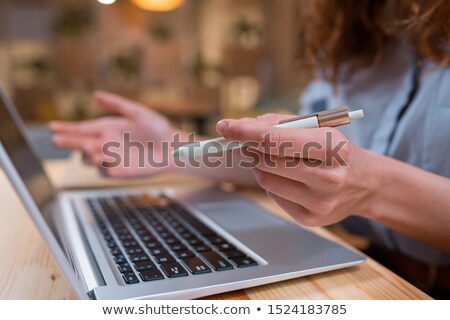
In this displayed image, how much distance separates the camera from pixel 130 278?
0.33 metres

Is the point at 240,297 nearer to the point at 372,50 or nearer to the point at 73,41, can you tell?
the point at 372,50

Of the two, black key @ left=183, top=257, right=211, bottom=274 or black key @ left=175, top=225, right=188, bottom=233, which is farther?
black key @ left=175, top=225, right=188, bottom=233

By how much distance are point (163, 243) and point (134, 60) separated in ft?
11.8

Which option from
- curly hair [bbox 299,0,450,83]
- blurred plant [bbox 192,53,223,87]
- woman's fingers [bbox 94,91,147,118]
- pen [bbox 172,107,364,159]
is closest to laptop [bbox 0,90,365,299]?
pen [bbox 172,107,364,159]

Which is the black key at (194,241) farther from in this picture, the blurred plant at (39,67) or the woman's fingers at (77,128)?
the blurred plant at (39,67)

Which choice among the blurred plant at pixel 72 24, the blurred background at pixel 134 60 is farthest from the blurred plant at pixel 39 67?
the blurred plant at pixel 72 24

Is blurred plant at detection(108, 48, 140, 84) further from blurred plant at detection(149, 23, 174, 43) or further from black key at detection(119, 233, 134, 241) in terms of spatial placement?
black key at detection(119, 233, 134, 241)

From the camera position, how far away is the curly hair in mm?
536

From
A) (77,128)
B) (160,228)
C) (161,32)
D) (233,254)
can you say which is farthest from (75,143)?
(161,32)

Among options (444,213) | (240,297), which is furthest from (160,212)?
(444,213)

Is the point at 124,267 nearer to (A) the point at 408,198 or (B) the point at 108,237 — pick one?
(B) the point at 108,237

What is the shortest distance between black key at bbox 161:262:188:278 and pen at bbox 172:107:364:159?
97mm

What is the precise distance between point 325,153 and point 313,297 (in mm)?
123

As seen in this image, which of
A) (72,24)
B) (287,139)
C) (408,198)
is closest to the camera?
(287,139)
